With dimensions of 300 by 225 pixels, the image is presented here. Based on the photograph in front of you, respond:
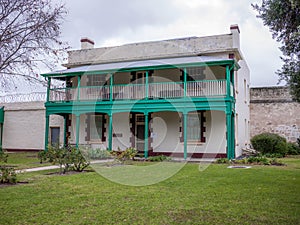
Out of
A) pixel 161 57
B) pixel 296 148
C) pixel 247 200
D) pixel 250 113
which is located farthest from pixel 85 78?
pixel 247 200

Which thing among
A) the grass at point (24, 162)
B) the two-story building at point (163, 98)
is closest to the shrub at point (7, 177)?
the grass at point (24, 162)

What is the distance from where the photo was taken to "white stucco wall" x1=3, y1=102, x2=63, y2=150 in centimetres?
2284

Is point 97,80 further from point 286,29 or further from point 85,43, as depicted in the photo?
point 286,29

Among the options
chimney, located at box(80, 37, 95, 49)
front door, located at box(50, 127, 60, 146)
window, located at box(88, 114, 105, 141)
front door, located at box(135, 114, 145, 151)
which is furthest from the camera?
chimney, located at box(80, 37, 95, 49)

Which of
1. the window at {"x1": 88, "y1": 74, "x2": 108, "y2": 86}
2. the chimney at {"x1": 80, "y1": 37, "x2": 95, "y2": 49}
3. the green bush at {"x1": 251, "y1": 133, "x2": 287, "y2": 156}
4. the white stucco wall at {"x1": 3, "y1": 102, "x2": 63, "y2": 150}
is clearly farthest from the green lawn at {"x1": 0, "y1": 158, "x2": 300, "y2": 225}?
the chimney at {"x1": 80, "y1": 37, "x2": 95, "y2": 49}

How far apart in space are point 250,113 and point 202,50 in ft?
26.5

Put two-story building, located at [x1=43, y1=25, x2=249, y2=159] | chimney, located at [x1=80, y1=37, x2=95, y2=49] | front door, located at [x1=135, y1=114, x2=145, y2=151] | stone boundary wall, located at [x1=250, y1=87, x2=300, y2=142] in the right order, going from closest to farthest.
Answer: two-story building, located at [x1=43, y1=25, x2=249, y2=159]
front door, located at [x1=135, y1=114, x2=145, y2=151]
chimney, located at [x1=80, y1=37, x2=95, y2=49]
stone boundary wall, located at [x1=250, y1=87, x2=300, y2=142]

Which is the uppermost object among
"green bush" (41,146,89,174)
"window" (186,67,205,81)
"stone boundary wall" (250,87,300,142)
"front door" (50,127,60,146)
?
"window" (186,67,205,81)

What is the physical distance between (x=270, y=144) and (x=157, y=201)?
1399cm

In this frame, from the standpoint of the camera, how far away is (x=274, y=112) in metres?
23.7

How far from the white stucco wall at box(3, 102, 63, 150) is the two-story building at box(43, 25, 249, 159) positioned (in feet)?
9.19

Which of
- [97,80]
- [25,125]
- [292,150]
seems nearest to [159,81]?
[97,80]

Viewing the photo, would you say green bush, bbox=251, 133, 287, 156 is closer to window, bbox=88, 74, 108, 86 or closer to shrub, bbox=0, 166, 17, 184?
window, bbox=88, 74, 108, 86

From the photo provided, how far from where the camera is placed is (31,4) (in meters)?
11.9
